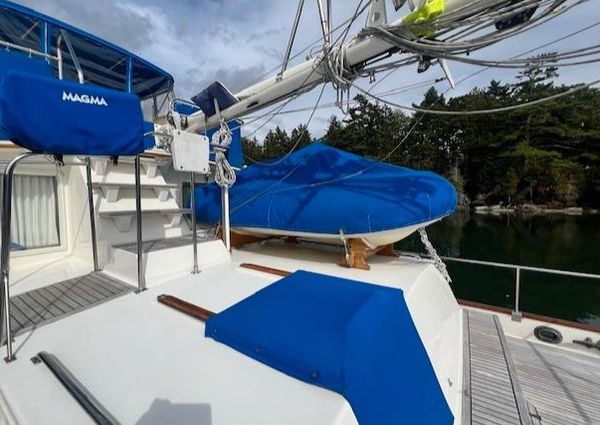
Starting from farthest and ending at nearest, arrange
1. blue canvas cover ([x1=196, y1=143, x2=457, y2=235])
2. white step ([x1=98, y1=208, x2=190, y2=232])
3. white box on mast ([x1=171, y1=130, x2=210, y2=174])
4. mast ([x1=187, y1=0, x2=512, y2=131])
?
white step ([x1=98, y1=208, x2=190, y2=232]) → blue canvas cover ([x1=196, y1=143, x2=457, y2=235]) → white box on mast ([x1=171, y1=130, x2=210, y2=174]) → mast ([x1=187, y1=0, x2=512, y2=131])

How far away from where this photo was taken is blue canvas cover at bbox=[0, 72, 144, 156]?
6.11 ft

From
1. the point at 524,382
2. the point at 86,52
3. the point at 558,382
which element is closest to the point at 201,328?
the point at 524,382

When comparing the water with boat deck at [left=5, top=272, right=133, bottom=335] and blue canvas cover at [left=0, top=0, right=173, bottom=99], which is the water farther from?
blue canvas cover at [left=0, top=0, right=173, bottom=99]

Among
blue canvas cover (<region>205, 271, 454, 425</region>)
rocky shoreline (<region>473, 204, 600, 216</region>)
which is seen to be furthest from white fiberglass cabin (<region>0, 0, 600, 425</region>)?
rocky shoreline (<region>473, 204, 600, 216</region>)

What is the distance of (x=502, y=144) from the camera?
3853cm

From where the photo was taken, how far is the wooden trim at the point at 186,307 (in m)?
2.28

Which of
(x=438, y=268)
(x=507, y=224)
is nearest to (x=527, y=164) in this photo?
(x=507, y=224)

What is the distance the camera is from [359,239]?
3.50 m

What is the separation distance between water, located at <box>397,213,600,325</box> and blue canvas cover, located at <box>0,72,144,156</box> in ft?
35.8

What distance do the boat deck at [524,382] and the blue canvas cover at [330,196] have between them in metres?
1.30

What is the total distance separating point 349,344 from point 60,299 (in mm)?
2575

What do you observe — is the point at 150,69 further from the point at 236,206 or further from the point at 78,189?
the point at 236,206

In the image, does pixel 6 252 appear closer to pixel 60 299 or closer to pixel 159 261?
pixel 60 299

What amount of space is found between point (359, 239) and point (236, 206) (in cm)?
170
